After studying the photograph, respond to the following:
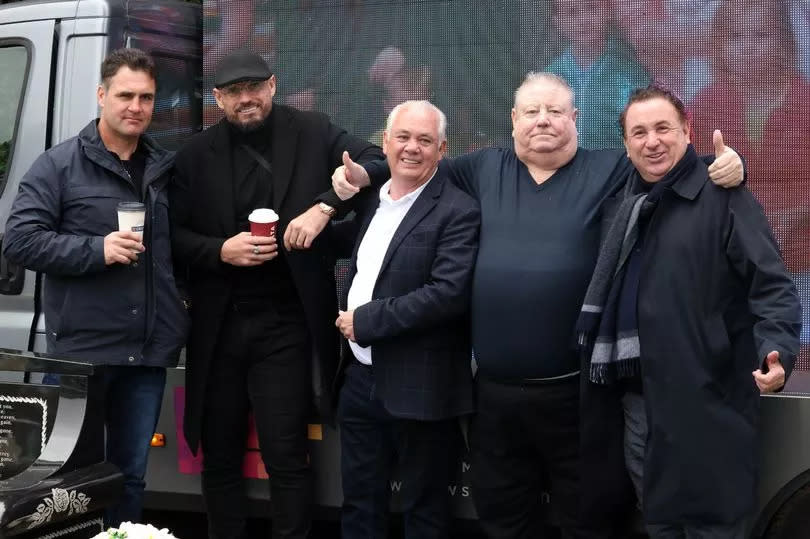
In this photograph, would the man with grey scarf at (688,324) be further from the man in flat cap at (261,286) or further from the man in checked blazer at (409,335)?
the man in flat cap at (261,286)

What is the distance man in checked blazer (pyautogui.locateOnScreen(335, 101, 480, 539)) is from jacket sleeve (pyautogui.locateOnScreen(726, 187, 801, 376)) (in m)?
0.83

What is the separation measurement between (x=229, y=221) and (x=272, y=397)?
0.64 metres

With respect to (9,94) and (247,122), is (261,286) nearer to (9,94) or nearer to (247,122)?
(247,122)

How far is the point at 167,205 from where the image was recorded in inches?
145

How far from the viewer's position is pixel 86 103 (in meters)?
4.04

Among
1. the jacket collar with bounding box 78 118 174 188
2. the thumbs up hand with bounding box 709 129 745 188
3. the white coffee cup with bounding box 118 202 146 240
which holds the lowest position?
the white coffee cup with bounding box 118 202 146 240

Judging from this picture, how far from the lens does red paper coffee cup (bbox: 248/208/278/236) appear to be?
3463 millimetres

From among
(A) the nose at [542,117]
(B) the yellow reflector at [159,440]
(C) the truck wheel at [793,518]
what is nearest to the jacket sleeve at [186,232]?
(B) the yellow reflector at [159,440]

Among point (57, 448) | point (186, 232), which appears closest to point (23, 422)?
point (57, 448)

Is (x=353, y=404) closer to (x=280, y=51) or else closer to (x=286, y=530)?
(x=286, y=530)

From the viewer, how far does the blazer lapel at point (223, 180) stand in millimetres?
3693

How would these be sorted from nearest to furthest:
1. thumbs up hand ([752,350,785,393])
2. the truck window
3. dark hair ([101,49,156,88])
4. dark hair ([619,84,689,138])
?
thumbs up hand ([752,350,785,393]) → dark hair ([619,84,689,138]) → dark hair ([101,49,156,88]) → the truck window

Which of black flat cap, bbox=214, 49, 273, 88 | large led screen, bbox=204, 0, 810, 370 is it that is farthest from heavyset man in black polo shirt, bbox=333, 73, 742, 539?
black flat cap, bbox=214, 49, 273, 88

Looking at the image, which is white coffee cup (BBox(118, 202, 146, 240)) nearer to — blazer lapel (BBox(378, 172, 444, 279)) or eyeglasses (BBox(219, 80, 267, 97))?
eyeglasses (BBox(219, 80, 267, 97))
